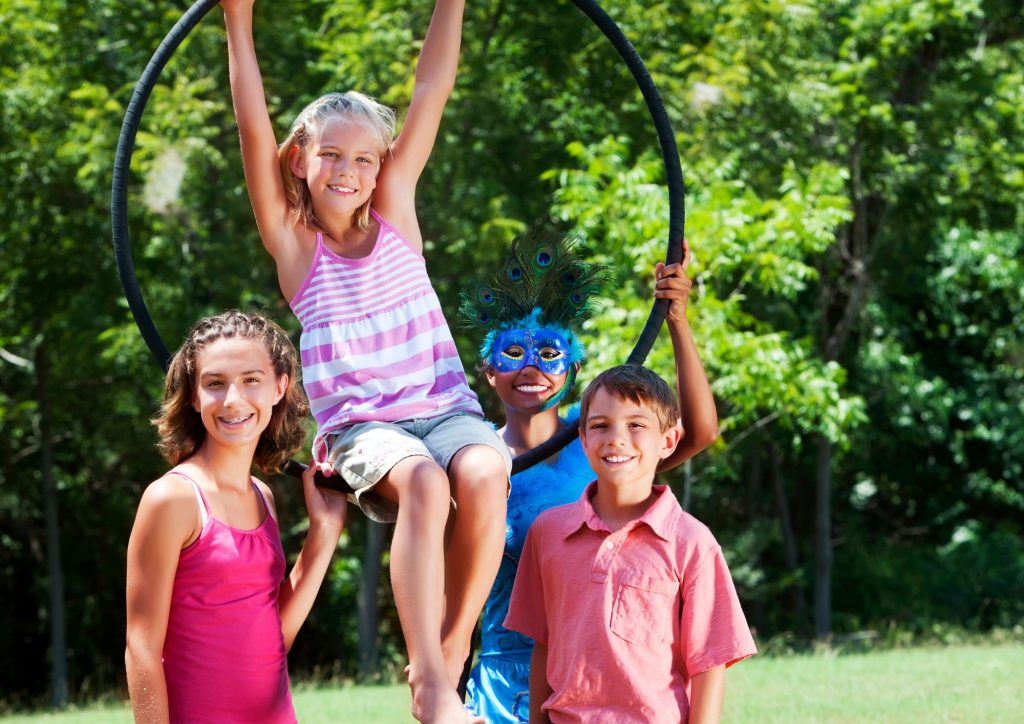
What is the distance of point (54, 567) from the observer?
14.4 metres

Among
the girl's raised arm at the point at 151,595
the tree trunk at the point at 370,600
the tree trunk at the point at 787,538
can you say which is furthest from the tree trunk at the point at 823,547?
the girl's raised arm at the point at 151,595

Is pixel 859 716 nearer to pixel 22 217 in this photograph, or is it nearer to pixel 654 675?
pixel 654 675

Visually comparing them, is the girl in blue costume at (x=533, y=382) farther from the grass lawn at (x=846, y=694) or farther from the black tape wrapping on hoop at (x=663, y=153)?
the grass lawn at (x=846, y=694)

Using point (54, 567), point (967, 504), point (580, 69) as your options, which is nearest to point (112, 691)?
point (54, 567)

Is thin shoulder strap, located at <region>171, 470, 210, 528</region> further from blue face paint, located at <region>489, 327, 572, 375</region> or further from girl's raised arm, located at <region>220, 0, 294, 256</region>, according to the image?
blue face paint, located at <region>489, 327, 572, 375</region>

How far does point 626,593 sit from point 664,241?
718 cm

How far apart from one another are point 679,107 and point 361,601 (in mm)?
6046

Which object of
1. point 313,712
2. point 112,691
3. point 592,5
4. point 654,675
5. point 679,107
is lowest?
point 112,691

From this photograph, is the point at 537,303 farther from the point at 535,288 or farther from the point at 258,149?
the point at 258,149

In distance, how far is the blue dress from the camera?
3.59 meters

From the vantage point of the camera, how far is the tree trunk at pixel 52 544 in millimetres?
14258

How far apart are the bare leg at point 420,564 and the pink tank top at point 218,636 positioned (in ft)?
1.07

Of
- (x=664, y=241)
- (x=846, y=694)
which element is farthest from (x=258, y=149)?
(x=664, y=241)

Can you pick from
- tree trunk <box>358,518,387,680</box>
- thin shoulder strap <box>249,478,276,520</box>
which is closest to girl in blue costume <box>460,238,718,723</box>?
thin shoulder strap <box>249,478,276,520</box>
